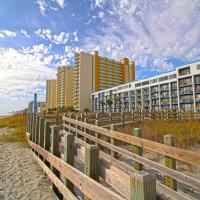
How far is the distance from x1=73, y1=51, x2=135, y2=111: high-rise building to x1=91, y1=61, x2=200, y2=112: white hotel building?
32.4ft

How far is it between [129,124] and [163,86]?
44.8 meters

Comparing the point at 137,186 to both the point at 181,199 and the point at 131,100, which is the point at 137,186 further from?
the point at 131,100

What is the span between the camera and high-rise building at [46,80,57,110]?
379 feet

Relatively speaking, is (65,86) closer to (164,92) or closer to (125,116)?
(164,92)

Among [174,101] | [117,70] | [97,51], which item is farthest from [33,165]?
[117,70]

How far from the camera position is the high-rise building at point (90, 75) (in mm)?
82750

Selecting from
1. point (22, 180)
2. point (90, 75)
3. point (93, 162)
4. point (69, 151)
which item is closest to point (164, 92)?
point (90, 75)

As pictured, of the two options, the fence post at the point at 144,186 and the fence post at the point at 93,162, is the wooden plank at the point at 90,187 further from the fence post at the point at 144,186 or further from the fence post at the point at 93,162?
the fence post at the point at 144,186

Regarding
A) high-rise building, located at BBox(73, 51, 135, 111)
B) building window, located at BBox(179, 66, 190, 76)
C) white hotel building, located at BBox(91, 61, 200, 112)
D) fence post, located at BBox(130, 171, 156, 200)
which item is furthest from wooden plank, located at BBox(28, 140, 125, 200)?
high-rise building, located at BBox(73, 51, 135, 111)

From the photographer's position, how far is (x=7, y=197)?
12.7 ft

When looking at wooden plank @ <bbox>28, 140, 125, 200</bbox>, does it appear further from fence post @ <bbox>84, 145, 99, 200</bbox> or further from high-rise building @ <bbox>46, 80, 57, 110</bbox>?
high-rise building @ <bbox>46, 80, 57, 110</bbox>

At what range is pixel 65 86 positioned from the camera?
325ft

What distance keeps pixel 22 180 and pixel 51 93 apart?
11885 cm

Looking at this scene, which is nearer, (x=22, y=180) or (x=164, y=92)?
(x=22, y=180)
